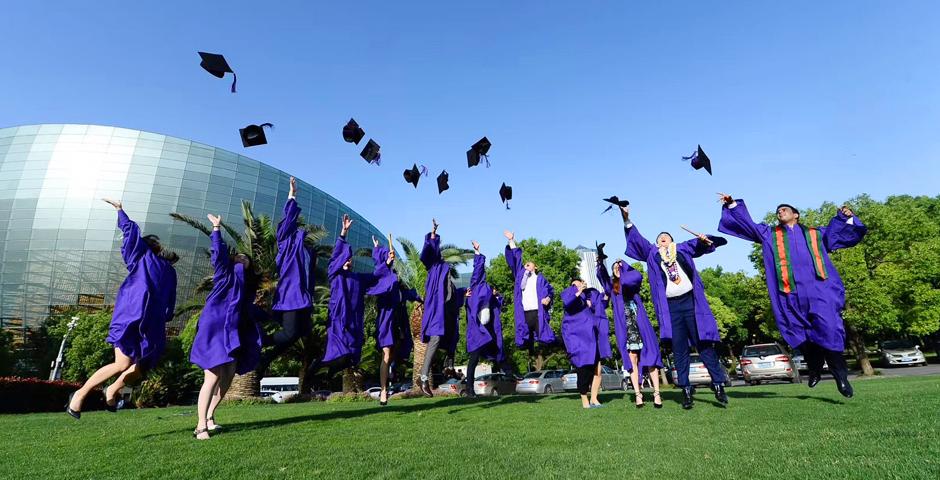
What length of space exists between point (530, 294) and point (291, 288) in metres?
4.39

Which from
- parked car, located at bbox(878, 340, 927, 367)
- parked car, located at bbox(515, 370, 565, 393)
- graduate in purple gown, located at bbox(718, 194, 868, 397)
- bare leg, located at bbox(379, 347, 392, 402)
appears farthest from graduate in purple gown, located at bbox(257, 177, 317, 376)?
parked car, located at bbox(878, 340, 927, 367)

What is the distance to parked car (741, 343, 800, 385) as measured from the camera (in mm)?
17641

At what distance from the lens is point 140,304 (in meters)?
5.46

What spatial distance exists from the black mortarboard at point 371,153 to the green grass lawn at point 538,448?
17.7 feet

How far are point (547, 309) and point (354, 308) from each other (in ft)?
12.0

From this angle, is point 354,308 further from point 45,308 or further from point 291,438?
point 45,308

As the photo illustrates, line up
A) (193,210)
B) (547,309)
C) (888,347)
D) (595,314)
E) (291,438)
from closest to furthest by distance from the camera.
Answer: (291,438)
(595,314)
(547,309)
(888,347)
(193,210)

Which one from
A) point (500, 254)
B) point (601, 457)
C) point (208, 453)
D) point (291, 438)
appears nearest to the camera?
point (601, 457)

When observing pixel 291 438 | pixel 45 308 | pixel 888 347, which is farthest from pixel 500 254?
pixel 45 308

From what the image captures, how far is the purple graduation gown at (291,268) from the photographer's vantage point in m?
6.25

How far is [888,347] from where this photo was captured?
33.6 m

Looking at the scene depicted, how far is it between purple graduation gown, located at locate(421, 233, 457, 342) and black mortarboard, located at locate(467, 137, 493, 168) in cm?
325

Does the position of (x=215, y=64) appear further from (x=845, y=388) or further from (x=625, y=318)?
(x=845, y=388)

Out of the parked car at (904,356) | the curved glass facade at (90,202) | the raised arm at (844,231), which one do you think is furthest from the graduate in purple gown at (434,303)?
the curved glass facade at (90,202)
